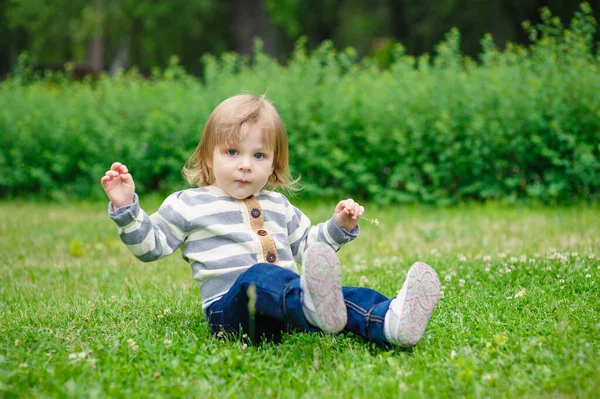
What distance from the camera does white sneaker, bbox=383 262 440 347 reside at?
2.50 metres

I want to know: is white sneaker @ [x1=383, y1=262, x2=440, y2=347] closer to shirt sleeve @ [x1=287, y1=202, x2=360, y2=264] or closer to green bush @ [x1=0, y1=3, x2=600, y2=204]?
shirt sleeve @ [x1=287, y1=202, x2=360, y2=264]

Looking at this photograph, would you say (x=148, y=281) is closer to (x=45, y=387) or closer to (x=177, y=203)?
(x=177, y=203)

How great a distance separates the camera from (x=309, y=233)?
310 cm

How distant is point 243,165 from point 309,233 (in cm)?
52

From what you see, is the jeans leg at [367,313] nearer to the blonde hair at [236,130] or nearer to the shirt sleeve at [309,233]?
the shirt sleeve at [309,233]

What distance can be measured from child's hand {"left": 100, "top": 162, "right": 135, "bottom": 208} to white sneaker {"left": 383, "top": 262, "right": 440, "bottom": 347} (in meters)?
1.22

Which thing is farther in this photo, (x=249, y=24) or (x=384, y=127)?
(x=249, y=24)

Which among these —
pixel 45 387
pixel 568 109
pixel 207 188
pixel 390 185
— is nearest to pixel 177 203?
pixel 207 188

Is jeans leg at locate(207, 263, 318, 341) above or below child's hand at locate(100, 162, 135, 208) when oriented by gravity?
below

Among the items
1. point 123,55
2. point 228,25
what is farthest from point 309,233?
point 123,55

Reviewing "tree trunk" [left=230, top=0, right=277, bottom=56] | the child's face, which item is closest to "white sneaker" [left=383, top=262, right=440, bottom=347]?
the child's face

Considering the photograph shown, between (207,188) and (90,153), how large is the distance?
21.0ft

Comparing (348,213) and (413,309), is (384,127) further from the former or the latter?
(413,309)

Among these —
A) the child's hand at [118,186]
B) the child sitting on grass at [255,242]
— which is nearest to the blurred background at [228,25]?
the child sitting on grass at [255,242]
